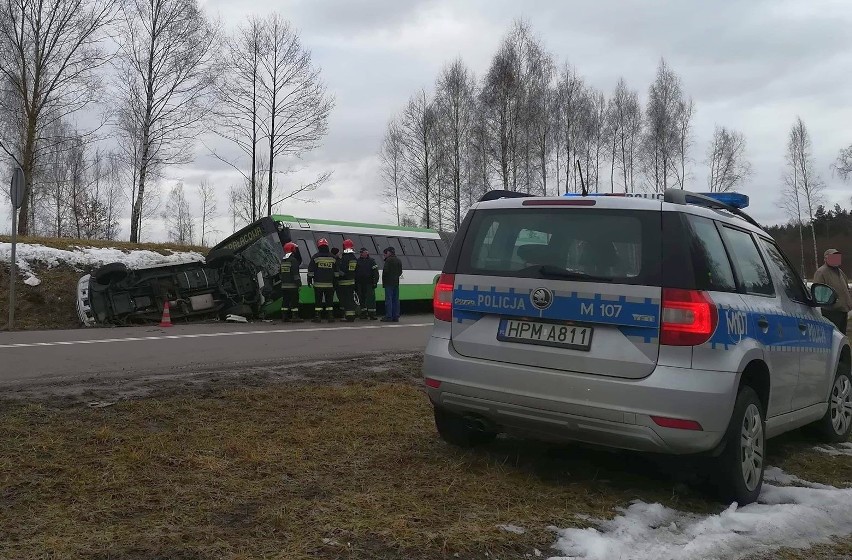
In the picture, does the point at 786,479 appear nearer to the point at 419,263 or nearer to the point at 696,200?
the point at 696,200

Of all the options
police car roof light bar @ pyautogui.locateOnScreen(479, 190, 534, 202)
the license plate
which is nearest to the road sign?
police car roof light bar @ pyautogui.locateOnScreen(479, 190, 534, 202)

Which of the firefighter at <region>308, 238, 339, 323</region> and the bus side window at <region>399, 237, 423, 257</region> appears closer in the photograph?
the firefighter at <region>308, 238, 339, 323</region>

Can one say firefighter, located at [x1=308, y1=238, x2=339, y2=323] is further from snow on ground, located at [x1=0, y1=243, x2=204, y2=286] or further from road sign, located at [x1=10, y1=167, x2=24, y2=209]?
road sign, located at [x1=10, y1=167, x2=24, y2=209]

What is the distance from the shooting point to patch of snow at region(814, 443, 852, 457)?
5539 millimetres

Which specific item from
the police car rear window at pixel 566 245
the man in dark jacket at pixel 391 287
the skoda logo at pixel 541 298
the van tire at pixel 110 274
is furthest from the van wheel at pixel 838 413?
the van tire at pixel 110 274

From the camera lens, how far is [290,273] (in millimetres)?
14805

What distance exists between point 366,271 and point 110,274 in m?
5.40

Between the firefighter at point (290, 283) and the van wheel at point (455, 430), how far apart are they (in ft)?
34.2

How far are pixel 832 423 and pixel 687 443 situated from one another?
114 inches

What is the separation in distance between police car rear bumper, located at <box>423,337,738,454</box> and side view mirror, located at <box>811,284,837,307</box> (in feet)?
6.89

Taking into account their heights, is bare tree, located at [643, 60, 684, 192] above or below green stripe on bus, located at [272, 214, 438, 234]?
above

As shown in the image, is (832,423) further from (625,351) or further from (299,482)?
(299,482)

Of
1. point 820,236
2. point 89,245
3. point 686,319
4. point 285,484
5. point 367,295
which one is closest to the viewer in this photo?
point 686,319

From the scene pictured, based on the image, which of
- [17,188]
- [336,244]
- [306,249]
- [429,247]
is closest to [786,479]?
[306,249]
